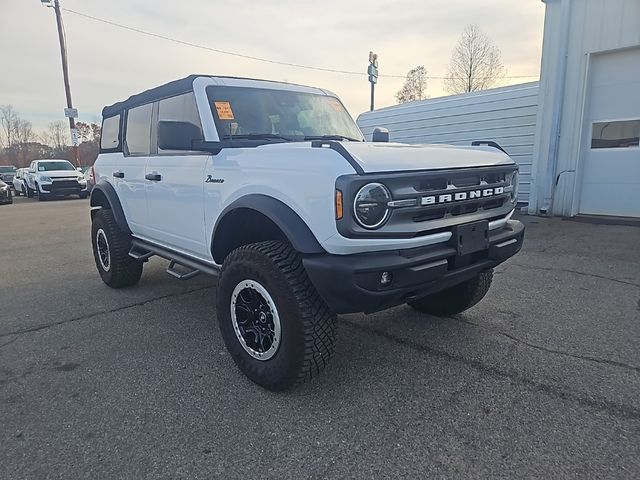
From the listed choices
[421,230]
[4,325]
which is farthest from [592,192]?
[4,325]

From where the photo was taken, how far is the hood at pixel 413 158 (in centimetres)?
233

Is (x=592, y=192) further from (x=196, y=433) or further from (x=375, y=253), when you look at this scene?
(x=196, y=433)

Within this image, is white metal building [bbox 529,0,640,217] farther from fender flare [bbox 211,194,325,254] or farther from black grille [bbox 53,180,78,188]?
black grille [bbox 53,180,78,188]

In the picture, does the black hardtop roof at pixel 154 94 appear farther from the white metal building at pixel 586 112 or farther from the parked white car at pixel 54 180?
the parked white car at pixel 54 180

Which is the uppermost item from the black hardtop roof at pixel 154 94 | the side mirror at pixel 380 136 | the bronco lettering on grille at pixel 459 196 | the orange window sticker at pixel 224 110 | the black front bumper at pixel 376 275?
the black hardtop roof at pixel 154 94

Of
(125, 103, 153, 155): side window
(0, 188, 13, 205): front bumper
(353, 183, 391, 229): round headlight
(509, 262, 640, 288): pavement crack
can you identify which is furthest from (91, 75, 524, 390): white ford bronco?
(0, 188, 13, 205): front bumper

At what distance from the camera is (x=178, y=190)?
358cm

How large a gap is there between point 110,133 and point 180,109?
209cm

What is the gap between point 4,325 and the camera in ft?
13.0

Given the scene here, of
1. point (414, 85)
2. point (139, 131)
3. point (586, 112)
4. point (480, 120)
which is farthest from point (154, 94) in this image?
point (414, 85)

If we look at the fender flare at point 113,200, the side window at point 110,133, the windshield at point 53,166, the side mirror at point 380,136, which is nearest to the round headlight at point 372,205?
the side mirror at point 380,136

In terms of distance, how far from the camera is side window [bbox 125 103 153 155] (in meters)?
4.32

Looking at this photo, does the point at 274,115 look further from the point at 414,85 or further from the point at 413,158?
the point at 414,85

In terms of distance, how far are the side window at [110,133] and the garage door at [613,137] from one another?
28.2ft
